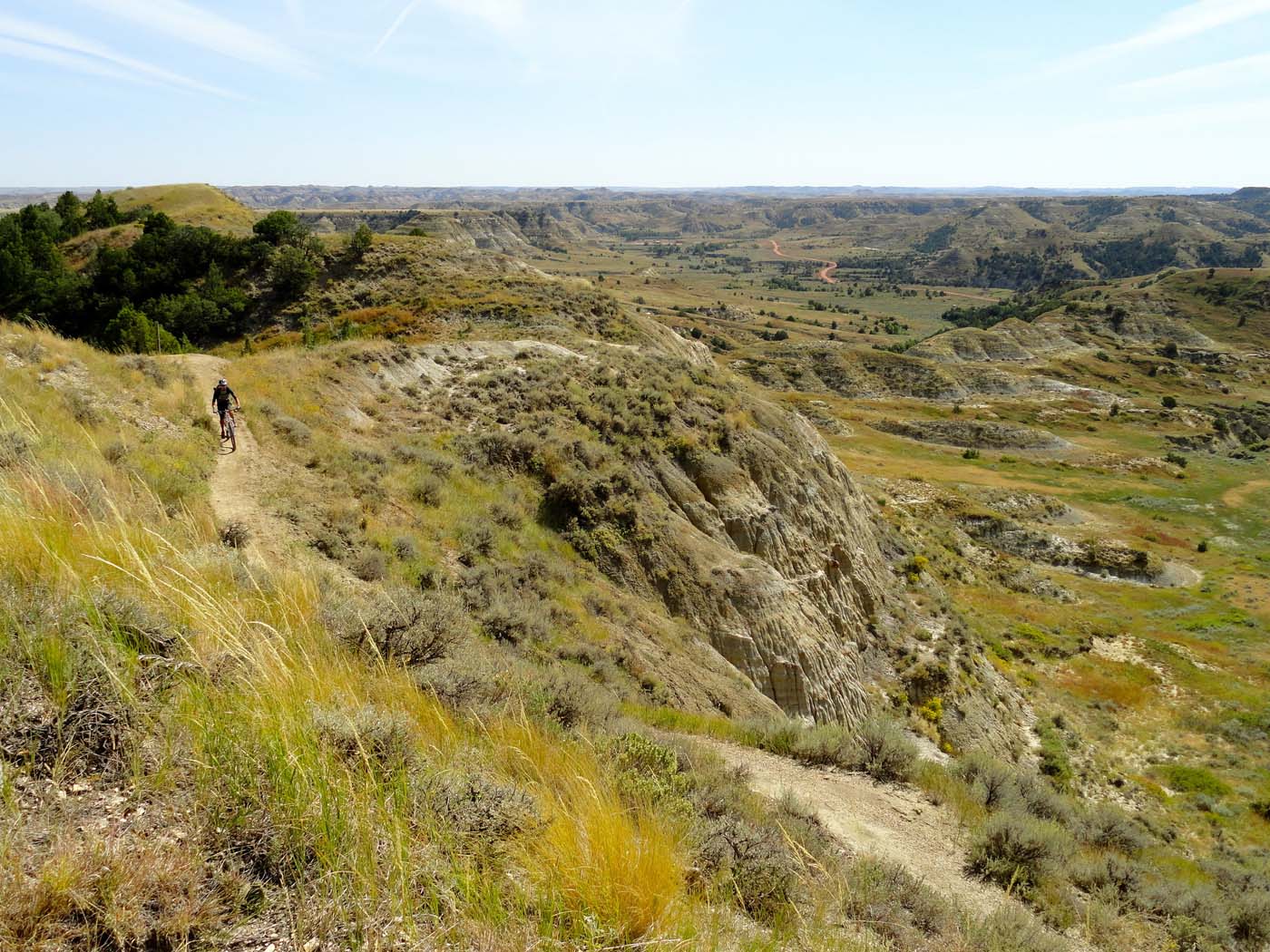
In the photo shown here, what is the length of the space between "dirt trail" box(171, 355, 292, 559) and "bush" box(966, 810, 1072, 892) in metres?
9.12

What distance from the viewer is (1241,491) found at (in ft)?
214

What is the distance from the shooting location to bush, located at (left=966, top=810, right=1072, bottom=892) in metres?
7.09

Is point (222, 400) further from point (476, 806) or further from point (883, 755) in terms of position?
point (883, 755)

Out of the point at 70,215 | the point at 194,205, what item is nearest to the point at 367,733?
the point at 70,215

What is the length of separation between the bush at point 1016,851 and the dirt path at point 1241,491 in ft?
245

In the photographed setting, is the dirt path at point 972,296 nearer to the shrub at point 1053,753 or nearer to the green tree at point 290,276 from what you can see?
the shrub at point 1053,753

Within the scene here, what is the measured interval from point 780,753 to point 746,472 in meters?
13.8

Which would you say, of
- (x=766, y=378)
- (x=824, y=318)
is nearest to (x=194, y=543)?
(x=766, y=378)

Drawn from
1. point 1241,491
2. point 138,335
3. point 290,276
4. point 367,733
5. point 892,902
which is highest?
point 290,276

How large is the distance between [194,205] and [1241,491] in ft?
362

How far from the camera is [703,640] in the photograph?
52.6 feet

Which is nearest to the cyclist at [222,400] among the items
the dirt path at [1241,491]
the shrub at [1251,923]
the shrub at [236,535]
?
the shrub at [236,535]

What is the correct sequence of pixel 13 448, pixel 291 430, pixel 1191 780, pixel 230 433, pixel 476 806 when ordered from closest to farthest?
pixel 476 806 < pixel 13 448 < pixel 230 433 < pixel 291 430 < pixel 1191 780

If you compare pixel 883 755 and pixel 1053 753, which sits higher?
pixel 883 755
